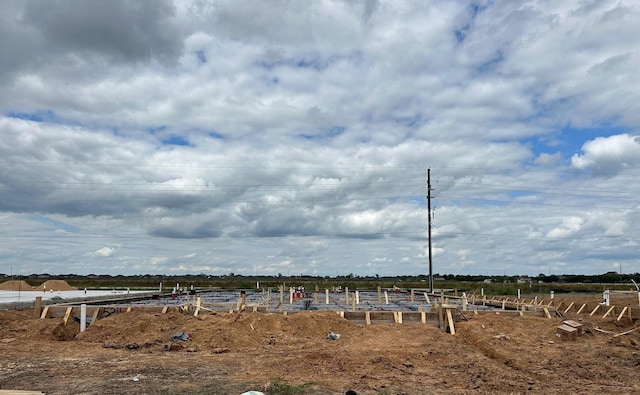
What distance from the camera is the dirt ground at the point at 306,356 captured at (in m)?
12.3

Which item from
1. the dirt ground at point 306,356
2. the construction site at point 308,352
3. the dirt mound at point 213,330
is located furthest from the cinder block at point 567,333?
the dirt mound at point 213,330

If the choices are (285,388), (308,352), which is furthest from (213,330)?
(285,388)

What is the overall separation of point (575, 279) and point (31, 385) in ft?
417

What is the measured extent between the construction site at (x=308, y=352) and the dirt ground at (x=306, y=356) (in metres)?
0.04

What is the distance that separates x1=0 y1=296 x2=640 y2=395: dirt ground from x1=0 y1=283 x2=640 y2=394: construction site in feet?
0.13

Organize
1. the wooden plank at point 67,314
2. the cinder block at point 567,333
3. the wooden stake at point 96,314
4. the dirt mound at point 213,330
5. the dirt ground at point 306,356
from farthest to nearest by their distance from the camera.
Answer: the wooden stake at point 96,314
the wooden plank at point 67,314
the cinder block at point 567,333
the dirt mound at point 213,330
the dirt ground at point 306,356

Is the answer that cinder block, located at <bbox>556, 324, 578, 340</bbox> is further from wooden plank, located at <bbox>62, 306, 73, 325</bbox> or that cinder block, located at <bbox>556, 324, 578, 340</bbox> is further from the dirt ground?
wooden plank, located at <bbox>62, 306, 73, 325</bbox>

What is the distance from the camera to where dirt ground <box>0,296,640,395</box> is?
1230 cm

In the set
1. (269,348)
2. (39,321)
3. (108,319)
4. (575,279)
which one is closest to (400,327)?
(269,348)

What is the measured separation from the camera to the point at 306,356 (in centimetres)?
1484

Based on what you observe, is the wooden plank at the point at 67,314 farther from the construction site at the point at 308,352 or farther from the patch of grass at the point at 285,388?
the patch of grass at the point at 285,388

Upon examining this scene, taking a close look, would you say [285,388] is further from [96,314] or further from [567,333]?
[96,314]

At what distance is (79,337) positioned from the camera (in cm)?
1891

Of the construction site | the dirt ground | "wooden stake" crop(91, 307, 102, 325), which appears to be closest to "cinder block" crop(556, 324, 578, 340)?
the construction site
